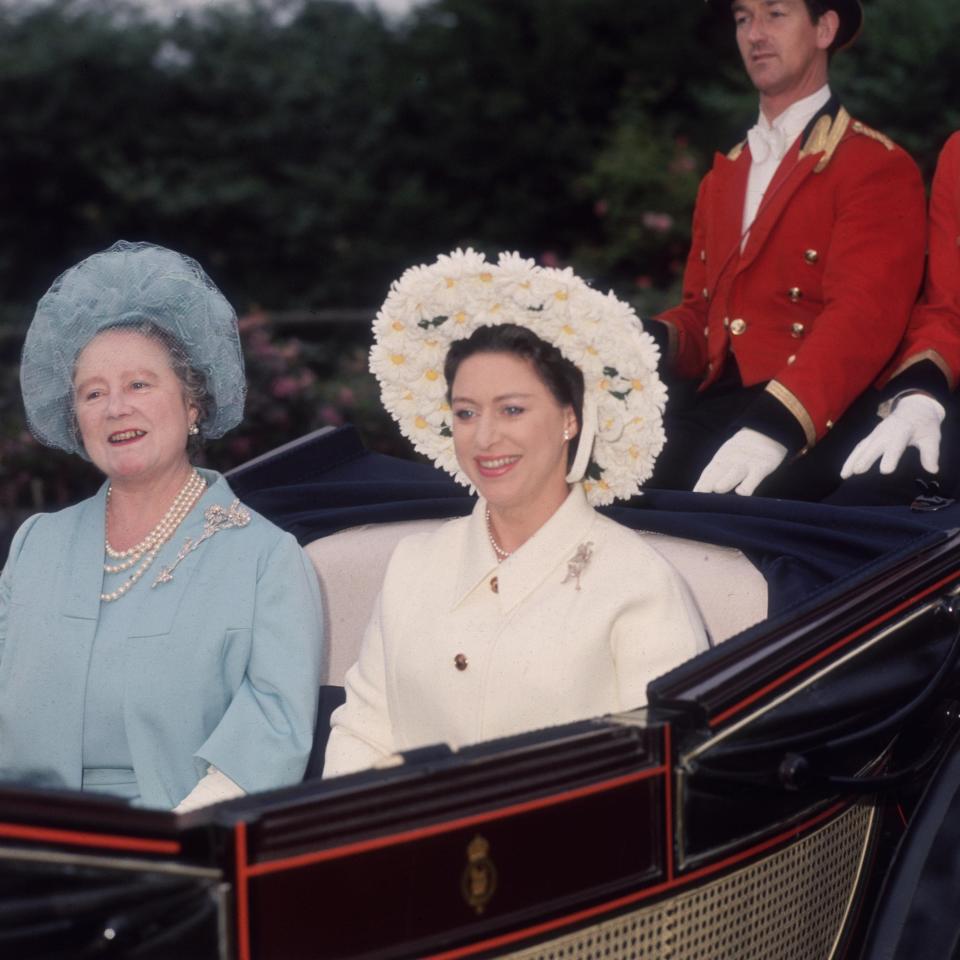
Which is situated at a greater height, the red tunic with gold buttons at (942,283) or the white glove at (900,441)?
the red tunic with gold buttons at (942,283)

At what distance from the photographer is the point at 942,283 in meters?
3.41

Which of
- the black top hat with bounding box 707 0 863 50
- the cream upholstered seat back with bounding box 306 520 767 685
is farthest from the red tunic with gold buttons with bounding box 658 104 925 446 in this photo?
the cream upholstered seat back with bounding box 306 520 767 685

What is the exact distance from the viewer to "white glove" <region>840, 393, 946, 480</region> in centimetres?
296

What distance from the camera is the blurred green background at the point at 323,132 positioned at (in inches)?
483

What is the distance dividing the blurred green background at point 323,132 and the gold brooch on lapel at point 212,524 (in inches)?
359

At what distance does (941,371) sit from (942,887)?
1.13 metres

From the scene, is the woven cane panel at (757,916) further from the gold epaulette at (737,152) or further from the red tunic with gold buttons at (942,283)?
the gold epaulette at (737,152)

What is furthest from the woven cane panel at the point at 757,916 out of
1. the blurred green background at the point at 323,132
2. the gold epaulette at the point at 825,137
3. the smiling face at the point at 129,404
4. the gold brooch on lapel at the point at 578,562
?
the blurred green background at the point at 323,132

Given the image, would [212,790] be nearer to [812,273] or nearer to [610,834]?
[610,834]

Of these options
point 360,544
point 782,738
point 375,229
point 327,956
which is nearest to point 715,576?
point 782,738

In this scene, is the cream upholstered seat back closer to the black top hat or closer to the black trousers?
the black trousers

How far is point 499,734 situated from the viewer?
7.91 ft

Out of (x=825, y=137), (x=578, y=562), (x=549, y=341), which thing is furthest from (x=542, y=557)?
(x=825, y=137)

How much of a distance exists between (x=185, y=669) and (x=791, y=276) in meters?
1.76
